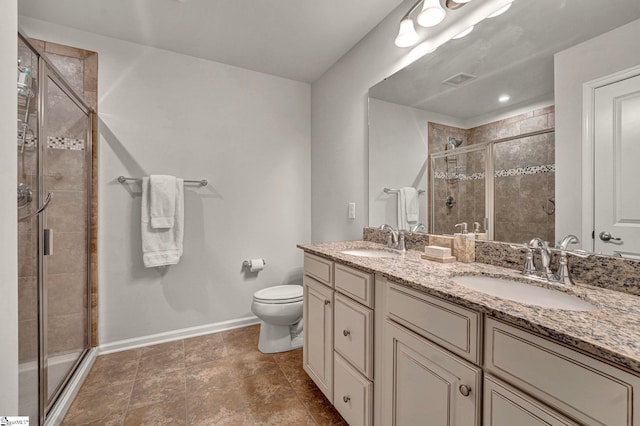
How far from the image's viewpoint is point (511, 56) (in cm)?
126

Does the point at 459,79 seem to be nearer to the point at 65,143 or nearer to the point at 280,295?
the point at 280,295

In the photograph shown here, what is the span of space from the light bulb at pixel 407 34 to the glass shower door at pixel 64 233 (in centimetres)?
186

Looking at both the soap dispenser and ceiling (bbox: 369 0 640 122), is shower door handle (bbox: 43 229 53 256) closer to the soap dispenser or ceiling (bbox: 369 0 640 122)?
the soap dispenser

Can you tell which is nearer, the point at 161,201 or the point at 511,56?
the point at 511,56

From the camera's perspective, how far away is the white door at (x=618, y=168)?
2.98 feet

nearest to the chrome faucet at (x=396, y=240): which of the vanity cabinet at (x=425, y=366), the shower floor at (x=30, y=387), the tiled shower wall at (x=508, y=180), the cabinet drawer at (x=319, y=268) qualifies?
the tiled shower wall at (x=508, y=180)

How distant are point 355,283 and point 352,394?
0.51 meters

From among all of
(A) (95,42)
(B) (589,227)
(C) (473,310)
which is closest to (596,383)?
(C) (473,310)

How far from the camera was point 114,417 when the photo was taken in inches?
58.6

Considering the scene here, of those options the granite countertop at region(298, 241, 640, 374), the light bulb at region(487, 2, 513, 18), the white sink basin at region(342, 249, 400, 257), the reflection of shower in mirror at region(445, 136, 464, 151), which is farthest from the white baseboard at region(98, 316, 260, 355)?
the light bulb at region(487, 2, 513, 18)

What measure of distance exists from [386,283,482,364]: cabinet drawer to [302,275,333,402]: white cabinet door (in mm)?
485

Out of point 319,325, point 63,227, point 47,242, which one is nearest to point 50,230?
point 47,242

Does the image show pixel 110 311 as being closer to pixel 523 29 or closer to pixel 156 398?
pixel 156 398

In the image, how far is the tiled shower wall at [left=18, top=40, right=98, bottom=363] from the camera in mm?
1302
